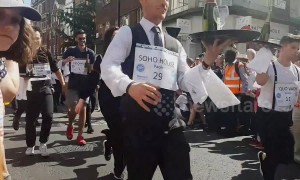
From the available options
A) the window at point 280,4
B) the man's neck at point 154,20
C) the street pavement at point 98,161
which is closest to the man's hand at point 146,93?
the man's neck at point 154,20

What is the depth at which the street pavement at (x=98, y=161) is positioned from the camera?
4.47 m

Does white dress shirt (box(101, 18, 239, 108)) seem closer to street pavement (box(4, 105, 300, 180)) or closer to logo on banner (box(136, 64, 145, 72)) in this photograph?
logo on banner (box(136, 64, 145, 72))

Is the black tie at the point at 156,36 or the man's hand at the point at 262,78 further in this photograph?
the man's hand at the point at 262,78

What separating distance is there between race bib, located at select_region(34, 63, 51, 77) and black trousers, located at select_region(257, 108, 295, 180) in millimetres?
2980

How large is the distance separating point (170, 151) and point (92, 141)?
171 inches

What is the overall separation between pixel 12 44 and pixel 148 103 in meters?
1.08

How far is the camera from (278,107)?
12.4 ft

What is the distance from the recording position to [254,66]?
338 cm

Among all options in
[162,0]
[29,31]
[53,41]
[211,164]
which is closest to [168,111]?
[162,0]

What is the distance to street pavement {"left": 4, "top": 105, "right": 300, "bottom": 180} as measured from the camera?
4.47 m

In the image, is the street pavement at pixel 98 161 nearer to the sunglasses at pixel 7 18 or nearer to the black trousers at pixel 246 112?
the black trousers at pixel 246 112

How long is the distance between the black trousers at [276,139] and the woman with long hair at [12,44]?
2775 millimetres

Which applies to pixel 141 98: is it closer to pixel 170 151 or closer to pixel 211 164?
pixel 170 151

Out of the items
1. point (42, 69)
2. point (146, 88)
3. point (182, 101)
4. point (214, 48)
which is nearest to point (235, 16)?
point (182, 101)
